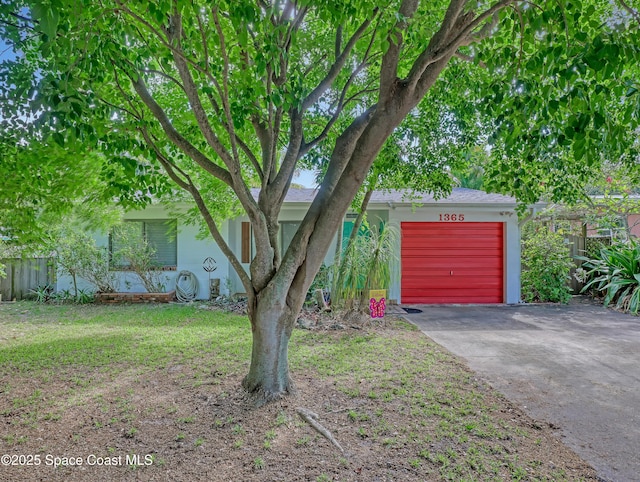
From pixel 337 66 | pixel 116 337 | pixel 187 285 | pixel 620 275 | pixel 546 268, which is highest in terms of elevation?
pixel 337 66

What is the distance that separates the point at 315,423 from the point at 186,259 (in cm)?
853

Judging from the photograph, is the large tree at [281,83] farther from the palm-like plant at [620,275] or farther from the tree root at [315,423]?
the palm-like plant at [620,275]

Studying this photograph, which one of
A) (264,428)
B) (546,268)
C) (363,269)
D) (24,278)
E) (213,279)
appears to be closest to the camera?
(264,428)

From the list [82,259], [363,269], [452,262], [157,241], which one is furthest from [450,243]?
[82,259]

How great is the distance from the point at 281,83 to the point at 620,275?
404 inches

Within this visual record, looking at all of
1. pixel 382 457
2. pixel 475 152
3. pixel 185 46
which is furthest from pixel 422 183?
pixel 382 457

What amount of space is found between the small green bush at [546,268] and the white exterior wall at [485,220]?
58 cm

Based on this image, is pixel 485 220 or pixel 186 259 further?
pixel 186 259

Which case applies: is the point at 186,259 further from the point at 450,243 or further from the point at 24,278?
the point at 450,243

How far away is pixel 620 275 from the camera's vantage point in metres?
9.90

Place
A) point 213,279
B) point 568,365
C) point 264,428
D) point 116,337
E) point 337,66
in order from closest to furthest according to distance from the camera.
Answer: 1. point 264,428
2. point 337,66
3. point 568,365
4. point 116,337
5. point 213,279

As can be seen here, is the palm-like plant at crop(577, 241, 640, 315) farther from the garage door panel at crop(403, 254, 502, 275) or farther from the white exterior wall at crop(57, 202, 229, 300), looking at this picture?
the white exterior wall at crop(57, 202, 229, 300)

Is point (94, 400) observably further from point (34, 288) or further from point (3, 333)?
point (34, 288)

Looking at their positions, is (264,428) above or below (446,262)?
below
